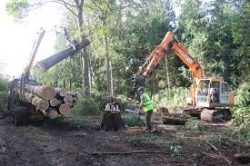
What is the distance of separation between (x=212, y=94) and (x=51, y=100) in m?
9.39

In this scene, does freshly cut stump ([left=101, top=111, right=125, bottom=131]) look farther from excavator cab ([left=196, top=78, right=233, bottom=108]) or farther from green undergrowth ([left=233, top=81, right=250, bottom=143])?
excavator cab ([left=196, top=78, right=233, bottom=108])

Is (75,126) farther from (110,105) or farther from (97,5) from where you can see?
(97,5)

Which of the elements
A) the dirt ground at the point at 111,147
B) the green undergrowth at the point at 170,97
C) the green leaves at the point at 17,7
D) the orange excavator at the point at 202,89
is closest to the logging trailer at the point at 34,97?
the dirt ground at the point at 111,147

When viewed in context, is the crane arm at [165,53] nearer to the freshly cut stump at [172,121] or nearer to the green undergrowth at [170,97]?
the freshly cut stump at [172,121]

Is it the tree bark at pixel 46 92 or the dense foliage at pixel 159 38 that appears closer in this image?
the tree bark at pixel 46 92

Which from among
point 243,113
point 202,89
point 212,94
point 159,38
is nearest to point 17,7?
point 202,89

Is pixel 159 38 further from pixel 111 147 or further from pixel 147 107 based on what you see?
pixel 111 147

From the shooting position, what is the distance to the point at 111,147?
466 inches

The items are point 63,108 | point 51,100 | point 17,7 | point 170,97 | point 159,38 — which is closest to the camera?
point 51,100

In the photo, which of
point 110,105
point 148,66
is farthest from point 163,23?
point 110,105

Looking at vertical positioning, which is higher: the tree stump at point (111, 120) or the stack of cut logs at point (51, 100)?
the stack of cut logs at point (51, 100)

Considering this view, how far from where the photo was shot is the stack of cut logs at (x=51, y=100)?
14727mm

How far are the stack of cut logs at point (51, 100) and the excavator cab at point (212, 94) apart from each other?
8.41 m

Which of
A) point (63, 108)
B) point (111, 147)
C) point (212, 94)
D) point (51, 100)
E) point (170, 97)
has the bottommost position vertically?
point (111, 147)
